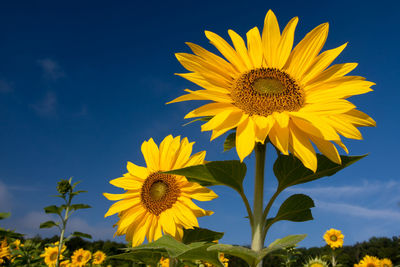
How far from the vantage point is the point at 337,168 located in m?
2.09

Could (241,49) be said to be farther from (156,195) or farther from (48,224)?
(48,224)

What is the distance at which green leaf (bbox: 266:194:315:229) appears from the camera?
2.19 metres

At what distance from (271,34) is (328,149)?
0.93 metres

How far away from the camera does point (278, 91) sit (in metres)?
2.39

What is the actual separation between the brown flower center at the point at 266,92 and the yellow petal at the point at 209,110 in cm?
11

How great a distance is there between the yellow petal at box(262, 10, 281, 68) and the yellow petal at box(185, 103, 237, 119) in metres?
0.57

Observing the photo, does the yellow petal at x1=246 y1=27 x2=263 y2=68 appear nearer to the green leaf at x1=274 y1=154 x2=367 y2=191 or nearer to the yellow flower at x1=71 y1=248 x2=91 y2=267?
the green leaf at x1=274 y1=154 x2=367 y2=191

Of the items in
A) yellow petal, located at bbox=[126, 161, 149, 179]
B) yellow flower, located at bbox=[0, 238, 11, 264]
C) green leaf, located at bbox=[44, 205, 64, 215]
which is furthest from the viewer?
yellow flower, located at bbox=[0, 238, 11, 264]

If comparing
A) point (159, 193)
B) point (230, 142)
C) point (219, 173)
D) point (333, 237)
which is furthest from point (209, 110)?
point (333, 237)

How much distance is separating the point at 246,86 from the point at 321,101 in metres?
0.50

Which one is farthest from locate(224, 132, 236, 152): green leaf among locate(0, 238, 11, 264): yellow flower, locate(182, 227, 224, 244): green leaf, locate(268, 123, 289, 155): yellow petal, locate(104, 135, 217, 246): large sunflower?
locate(0, 238, 11, 264): yellow flower

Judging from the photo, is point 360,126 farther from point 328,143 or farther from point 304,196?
point 304,196

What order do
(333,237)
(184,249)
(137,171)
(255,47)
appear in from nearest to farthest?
(184,249)
(255,47)
(137,171)
(333,237)

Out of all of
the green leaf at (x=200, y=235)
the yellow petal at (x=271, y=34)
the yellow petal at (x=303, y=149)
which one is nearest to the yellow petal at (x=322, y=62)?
the yellow petal at (x=271, y=34)
